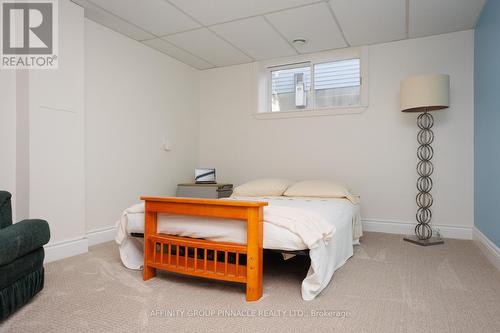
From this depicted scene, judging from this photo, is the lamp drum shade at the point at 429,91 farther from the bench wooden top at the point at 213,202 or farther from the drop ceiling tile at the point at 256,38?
the bench wooden top at the point at 213,202

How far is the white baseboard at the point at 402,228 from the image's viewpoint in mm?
3363

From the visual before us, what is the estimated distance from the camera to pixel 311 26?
3277 mm

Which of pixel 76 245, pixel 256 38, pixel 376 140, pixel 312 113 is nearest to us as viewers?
pixel 76 245

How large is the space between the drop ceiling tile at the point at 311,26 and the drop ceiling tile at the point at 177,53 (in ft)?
4.32

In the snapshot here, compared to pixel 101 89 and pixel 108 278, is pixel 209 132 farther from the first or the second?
pixel 108 278

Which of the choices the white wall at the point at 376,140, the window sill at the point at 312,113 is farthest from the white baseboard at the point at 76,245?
the window sill at the point at 312,113

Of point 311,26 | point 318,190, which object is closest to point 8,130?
point 318,190

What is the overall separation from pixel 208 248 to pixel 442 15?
3009 millimetres

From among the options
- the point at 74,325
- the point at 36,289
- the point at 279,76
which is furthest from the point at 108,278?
the point at 279,76

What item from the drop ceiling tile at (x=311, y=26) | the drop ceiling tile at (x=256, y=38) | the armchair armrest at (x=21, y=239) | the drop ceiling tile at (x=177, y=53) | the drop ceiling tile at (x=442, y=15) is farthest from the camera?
the drop ceiling tile at (x=177, y=53)

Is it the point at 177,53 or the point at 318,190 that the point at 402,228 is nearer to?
the point at 318,190

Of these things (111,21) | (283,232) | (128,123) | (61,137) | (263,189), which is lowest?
(283,232)

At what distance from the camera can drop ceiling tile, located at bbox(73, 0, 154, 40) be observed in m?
2.86

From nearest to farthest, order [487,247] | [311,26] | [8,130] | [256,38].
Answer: [8,130] → [487,247] → [311,26] → [256,38]
